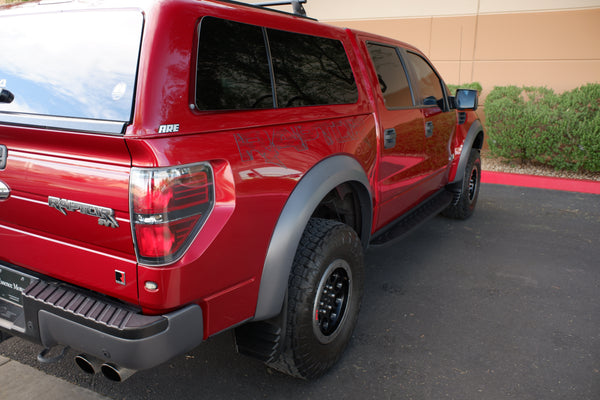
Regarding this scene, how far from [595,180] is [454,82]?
3.26 m

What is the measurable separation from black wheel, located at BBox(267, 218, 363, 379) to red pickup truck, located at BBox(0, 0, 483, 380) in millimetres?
11

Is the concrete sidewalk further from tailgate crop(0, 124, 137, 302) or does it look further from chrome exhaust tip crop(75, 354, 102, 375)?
tailgate crop(0, 124, 137, 302)

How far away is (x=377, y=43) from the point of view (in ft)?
11.9

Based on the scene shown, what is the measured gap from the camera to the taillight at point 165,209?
176 cm

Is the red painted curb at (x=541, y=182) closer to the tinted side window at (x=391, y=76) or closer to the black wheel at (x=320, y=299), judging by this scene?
the tinted side window at (x=391, y=76)

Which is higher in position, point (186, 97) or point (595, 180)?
point (186, 97)

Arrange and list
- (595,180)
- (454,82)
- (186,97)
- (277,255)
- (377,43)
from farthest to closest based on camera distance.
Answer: (454,82)
(595,180)
(377,43)
(277,255)
(186,97)

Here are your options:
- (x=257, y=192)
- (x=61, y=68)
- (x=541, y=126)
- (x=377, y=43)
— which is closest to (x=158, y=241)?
(x=257, y=192)

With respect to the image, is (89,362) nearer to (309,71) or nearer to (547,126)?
(309,71)

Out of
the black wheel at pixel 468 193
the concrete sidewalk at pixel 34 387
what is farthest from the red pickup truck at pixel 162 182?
the black wheel at pixel 468 193

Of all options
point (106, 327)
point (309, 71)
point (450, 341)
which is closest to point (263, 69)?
point (309, 71)

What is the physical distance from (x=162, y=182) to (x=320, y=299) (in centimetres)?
116

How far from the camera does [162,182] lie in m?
1.77

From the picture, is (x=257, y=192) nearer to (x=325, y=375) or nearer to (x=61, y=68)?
(x=61, y=68)
